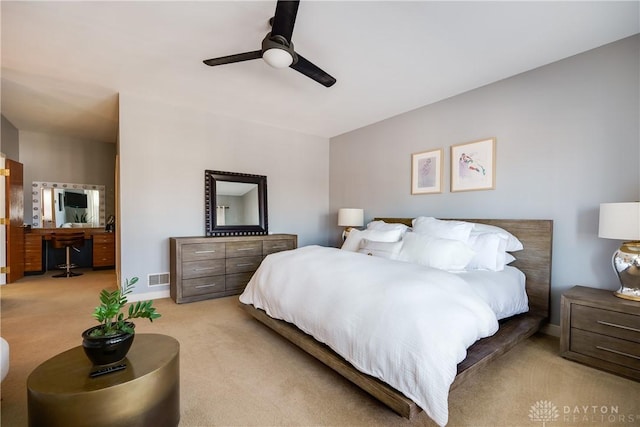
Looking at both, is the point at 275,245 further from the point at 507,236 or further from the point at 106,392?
the point at 106,392

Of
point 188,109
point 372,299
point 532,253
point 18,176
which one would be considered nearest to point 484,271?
point 532,253

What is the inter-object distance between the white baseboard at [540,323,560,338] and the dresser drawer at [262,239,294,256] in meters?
3.28

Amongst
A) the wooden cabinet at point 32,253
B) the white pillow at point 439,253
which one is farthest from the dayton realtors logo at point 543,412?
the wooden cabinet at point 32,253

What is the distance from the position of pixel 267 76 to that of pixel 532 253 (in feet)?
Answer: 10.9

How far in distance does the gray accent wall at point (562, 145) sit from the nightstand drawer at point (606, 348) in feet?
1.94

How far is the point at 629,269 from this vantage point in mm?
2086

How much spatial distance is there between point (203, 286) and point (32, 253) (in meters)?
3.95

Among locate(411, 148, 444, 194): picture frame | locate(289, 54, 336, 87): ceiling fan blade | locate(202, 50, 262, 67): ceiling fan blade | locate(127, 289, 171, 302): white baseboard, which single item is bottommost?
locate(127, 289, 171, 302): white baseboard

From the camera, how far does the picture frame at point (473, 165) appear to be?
3178mm

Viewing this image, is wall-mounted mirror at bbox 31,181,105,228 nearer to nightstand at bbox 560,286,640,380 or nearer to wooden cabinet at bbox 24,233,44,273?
wooden cabinet at bbox 24,233,44,273

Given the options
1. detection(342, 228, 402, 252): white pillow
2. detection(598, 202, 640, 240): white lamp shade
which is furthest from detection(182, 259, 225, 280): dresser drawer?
detection(598, 202, 640, 240): white lamp shade

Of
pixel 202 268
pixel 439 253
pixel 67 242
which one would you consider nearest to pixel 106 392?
pixel 439 253

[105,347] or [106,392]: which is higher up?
[105,347]

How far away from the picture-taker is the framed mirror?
4.21 meters
